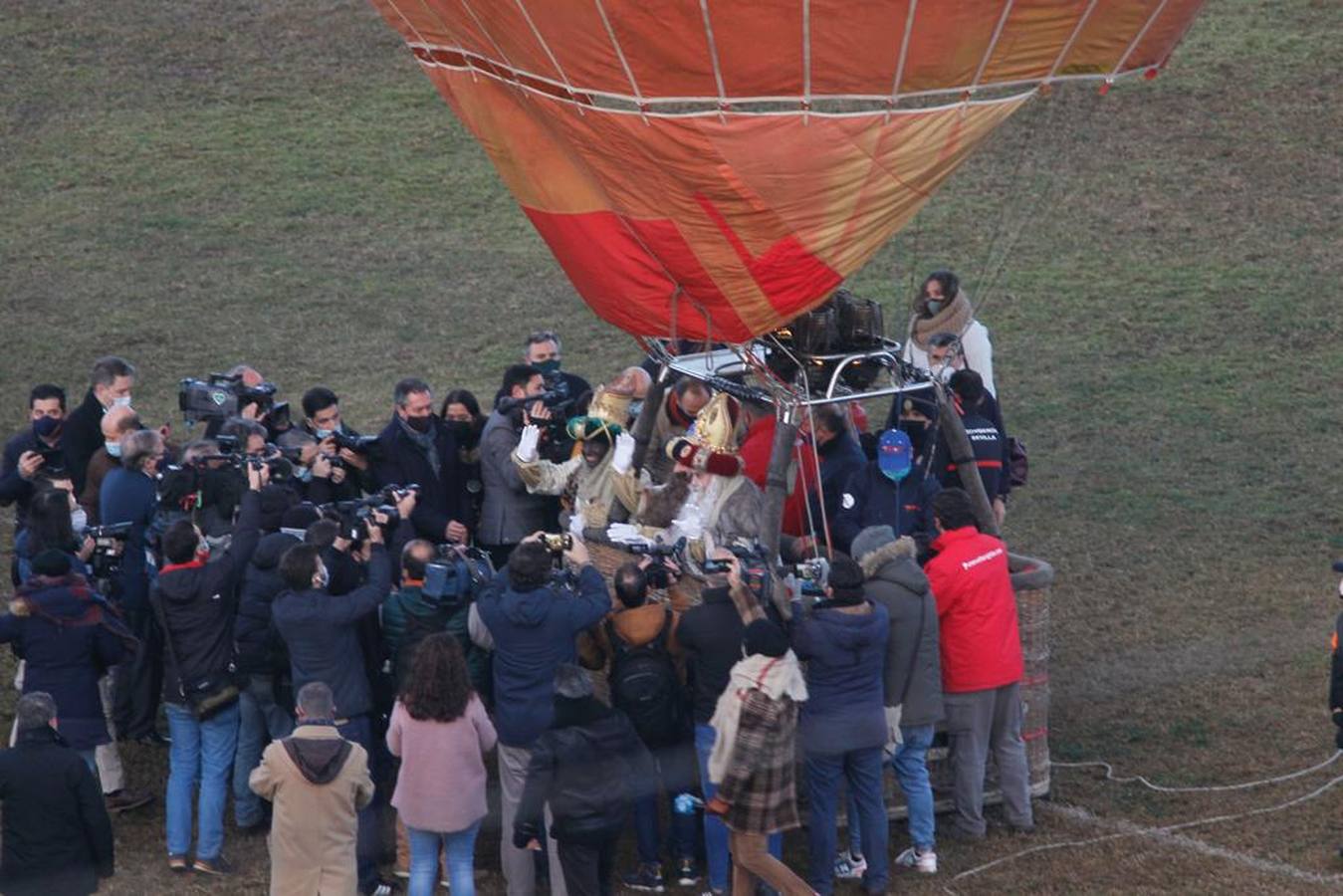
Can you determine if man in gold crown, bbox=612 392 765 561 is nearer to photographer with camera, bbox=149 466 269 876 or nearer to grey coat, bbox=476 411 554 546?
grey coat, bbox=476 411 554 546

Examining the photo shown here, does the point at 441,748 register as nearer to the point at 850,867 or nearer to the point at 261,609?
the point at 261,609

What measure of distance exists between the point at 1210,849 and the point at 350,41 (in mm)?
16965

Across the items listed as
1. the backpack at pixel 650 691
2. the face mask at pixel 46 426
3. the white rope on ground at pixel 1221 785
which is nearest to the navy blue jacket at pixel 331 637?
the backpack at pixel 650 691

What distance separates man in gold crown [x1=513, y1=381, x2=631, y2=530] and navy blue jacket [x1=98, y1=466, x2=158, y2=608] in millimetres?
1747

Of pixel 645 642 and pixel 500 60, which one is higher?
Result: pixel 500 60

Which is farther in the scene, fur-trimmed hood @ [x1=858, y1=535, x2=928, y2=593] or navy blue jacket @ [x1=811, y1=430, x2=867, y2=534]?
navy blue jacket @ [x1=811, y1=430, x2=867, y2=534]

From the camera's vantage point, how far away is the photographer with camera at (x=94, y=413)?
1069 cm

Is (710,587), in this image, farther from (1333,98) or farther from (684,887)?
(1333,98)

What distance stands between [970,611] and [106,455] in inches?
169

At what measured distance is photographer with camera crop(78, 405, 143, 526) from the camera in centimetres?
1017

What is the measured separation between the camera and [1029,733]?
9.44 m

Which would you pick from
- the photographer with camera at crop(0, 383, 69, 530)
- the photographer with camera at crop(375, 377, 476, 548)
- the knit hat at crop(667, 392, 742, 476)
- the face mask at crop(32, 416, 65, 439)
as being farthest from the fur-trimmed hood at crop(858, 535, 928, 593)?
the face mask at crop(32, 416, 65, 439)

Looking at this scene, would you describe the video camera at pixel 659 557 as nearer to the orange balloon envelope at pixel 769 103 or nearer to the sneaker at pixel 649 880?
the orange balloon envelope at pixel 769 103

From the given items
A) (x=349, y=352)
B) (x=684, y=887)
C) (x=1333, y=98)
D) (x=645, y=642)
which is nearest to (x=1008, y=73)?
(x=645, y=642)
